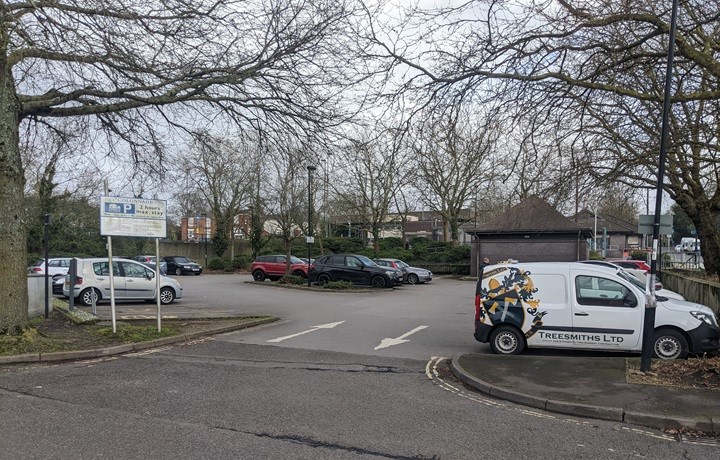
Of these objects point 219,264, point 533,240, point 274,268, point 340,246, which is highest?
point 533,240

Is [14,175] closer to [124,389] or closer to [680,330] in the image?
[124,389]

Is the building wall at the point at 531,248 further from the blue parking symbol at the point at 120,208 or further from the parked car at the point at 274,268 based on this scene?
the blue parking symbol at the point at 120,208

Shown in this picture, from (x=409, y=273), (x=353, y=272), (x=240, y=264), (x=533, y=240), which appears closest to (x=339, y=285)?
(x=353, y=272)

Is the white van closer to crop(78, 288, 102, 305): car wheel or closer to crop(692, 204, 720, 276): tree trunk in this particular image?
crop(692, 204, 720, 276): tree trunk

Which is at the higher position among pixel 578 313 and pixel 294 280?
pixel 578 313

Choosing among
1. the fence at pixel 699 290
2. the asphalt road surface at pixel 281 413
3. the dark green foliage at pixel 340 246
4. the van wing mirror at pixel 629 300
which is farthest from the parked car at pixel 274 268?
the van wing mirror at pixel 629 300

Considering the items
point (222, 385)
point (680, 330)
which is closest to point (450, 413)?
point (222, 385)

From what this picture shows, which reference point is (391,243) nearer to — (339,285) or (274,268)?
(274,268)

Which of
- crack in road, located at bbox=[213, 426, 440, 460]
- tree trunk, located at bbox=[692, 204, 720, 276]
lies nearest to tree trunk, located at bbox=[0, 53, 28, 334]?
crack in road, located at bbox=[213, 426, 440, 460]

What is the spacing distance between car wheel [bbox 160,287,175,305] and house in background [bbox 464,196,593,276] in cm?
2412

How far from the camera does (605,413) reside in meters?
6.51

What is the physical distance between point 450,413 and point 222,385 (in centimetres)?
316

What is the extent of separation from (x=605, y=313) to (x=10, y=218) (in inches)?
417

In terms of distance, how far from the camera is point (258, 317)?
611 inches
